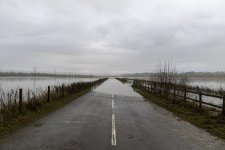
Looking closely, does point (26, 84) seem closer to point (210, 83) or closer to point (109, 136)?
point (210, 83)

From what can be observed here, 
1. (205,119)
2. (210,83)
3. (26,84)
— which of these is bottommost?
(205,119)

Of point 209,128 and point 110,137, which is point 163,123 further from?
point 110,137

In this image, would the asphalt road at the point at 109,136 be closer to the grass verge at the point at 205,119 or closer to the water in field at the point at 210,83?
the grass verge at the point at 205,119

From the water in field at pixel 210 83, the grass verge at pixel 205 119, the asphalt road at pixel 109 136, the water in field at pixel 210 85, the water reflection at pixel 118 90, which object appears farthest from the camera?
the water in field at pixel 210 83

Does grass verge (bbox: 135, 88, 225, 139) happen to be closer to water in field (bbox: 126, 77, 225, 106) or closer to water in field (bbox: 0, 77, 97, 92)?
water in field (bbox: 126, 77, 225, 106)

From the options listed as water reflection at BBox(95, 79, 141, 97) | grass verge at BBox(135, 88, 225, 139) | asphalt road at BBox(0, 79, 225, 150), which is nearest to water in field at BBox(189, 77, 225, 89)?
water reflection at BBox(95, 79, 141, 97)

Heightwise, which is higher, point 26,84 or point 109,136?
point 26,84

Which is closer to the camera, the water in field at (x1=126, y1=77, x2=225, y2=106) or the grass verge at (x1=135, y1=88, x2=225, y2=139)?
the grass verge at (x1=135, y1=88, x2=225, y2=139)

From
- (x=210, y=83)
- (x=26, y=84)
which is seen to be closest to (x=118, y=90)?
(x=26, y=84)

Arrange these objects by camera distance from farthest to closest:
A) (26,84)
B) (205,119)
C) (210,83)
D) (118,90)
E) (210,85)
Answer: (210,83)
(210,85)
(26,84)
(118,90)
(205,119)

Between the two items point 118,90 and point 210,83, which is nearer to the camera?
point 118,90

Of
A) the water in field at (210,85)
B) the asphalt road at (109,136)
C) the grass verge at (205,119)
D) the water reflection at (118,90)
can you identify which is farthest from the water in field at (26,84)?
the water in field at (210,85)

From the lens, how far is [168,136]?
988cm

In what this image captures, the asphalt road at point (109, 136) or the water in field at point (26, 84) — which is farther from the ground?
the water in field at point (26, 84)
